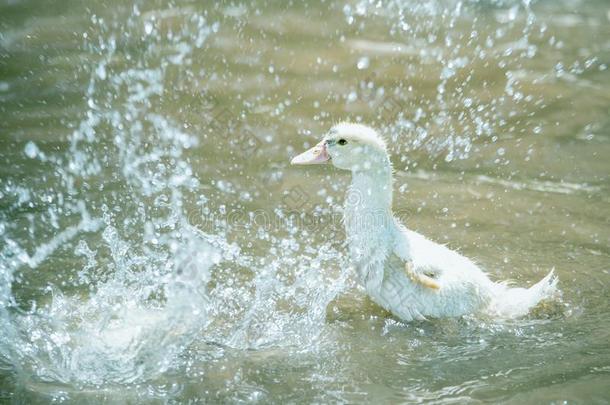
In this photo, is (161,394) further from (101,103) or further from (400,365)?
(101,103)

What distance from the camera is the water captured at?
4.77 meters

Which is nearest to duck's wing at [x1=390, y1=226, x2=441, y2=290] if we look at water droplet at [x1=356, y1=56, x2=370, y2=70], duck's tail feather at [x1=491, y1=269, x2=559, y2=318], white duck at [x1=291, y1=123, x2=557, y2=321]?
white duck at [x1=291, y1=123, x2=557, y2=321]

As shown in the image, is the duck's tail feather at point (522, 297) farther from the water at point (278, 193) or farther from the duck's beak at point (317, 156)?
the duck's beak at point (317, 156)

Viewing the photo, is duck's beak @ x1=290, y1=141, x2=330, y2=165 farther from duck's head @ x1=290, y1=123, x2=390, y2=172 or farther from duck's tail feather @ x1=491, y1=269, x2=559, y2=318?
duck's tail feather @ x1=491, y1=269, x2=559, y2=318

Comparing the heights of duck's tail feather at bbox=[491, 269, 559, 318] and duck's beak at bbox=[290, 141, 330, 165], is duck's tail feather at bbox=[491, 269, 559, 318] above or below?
below

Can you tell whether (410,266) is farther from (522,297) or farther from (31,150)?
(31,150)

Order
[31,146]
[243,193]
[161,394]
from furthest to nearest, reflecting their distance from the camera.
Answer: [31,146] < [243,193] < [161,394]

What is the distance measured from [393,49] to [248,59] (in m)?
1.58

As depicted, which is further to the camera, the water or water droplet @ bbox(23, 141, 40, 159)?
water droplet @ bbox(23, 141, 40, 159)

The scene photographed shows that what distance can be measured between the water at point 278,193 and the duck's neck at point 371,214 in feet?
1.14

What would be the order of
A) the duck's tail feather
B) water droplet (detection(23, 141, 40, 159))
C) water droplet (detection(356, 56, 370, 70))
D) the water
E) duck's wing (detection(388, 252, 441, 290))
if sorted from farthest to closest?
water droplet (detection(356, 56, 370, 70)) → water droplet (detection(23, 141, 40, 159)) → the duck's tail feather → duck's wing (detection(388, 252, 441, 290)) → the water

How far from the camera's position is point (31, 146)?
7266mm

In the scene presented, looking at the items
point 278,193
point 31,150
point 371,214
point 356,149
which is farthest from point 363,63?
point 371,214

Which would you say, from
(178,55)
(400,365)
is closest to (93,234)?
(400,365)
